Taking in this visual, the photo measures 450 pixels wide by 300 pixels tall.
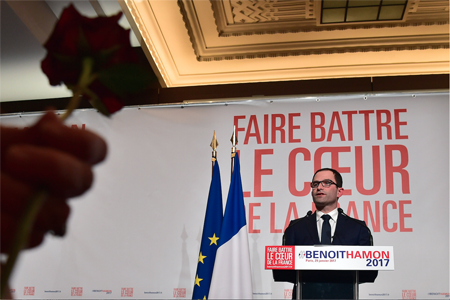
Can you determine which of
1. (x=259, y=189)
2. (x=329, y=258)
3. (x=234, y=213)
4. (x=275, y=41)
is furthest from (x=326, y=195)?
(x=275, y=41)

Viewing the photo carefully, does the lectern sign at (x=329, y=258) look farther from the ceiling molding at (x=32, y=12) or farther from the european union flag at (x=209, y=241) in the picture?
the ceiling molding at (x=32, y=12)

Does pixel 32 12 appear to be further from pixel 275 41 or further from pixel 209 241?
pixel 275 41

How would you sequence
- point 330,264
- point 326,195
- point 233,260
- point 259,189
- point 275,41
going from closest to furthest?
point 330,264 < point 233,260 < point 326,195 < point 259,189 < point 275,41

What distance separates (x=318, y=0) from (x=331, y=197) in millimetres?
1701

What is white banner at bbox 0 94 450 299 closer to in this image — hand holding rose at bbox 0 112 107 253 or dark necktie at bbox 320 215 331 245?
dark necktie at bbox 320 215 331 245

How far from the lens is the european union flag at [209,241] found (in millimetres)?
3217

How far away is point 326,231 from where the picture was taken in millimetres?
3469

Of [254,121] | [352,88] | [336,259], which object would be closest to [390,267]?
[336,259]

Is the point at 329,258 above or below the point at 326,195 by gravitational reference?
below

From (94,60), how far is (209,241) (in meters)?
3.29

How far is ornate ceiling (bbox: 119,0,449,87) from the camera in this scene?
395cm

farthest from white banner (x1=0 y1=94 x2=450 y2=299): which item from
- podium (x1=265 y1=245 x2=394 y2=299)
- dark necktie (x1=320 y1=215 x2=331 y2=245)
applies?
podium (x1=265 y1=245 x2=394 y2=299)

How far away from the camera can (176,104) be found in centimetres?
418

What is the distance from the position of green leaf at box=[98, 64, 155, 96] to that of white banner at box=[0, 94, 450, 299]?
350 cm
